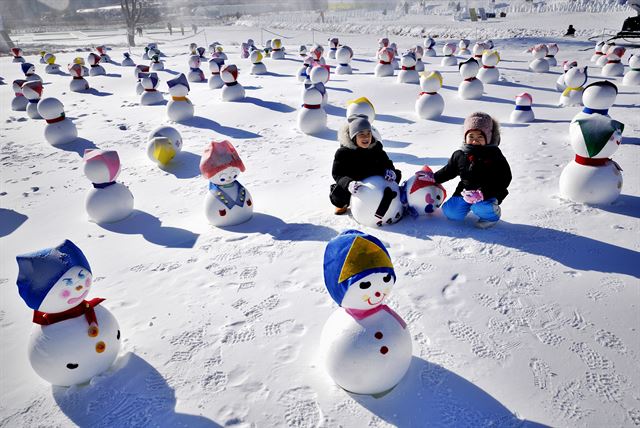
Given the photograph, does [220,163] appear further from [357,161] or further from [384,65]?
[384,65]

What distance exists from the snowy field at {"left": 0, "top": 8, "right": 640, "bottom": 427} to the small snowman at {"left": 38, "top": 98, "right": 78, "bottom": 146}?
3.98 feet

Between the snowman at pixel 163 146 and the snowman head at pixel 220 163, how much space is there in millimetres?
2306

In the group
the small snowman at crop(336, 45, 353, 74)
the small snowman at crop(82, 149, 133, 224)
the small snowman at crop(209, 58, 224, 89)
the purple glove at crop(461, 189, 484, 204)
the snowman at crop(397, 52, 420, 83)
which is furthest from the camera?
the small snowman at crop(336, 45, 353, 74)

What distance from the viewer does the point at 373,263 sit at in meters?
2.26

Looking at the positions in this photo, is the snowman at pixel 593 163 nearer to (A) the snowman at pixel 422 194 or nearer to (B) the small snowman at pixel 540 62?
(A) the snowman at pixel 422 194

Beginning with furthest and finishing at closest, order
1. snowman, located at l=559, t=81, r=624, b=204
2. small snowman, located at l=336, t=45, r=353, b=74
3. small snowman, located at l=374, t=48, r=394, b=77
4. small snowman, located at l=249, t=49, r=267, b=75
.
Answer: small snowman, located at l=249, t=49, r=267, b=75 → small snowman, located at l=336, t=45, r=353, b=74 → small snowman, located at l=374, t=48, r=394, b=77 → snowman, located at l=559, t=81, r=624, b=204

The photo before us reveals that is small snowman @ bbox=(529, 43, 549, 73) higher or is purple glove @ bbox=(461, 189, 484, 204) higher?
purple glove @ bbox=(461, 189, 484, 204)

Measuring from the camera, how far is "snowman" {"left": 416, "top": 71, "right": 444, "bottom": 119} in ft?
25.7

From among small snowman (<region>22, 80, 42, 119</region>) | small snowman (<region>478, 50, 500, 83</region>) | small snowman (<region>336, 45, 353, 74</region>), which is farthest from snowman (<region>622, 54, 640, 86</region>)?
small snowman (<region>22, 80, 42, 119</region>)

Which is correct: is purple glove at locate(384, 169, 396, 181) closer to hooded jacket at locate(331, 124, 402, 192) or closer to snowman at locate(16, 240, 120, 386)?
hooded jacket at locate(331, 124, 402, 192)

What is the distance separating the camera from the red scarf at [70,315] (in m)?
2.50

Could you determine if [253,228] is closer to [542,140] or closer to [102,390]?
[102,390]

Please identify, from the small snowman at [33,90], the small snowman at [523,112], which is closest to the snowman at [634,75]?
the small snowman at [523,112]

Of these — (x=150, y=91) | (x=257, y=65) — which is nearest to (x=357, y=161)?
(x=150, y=91)
